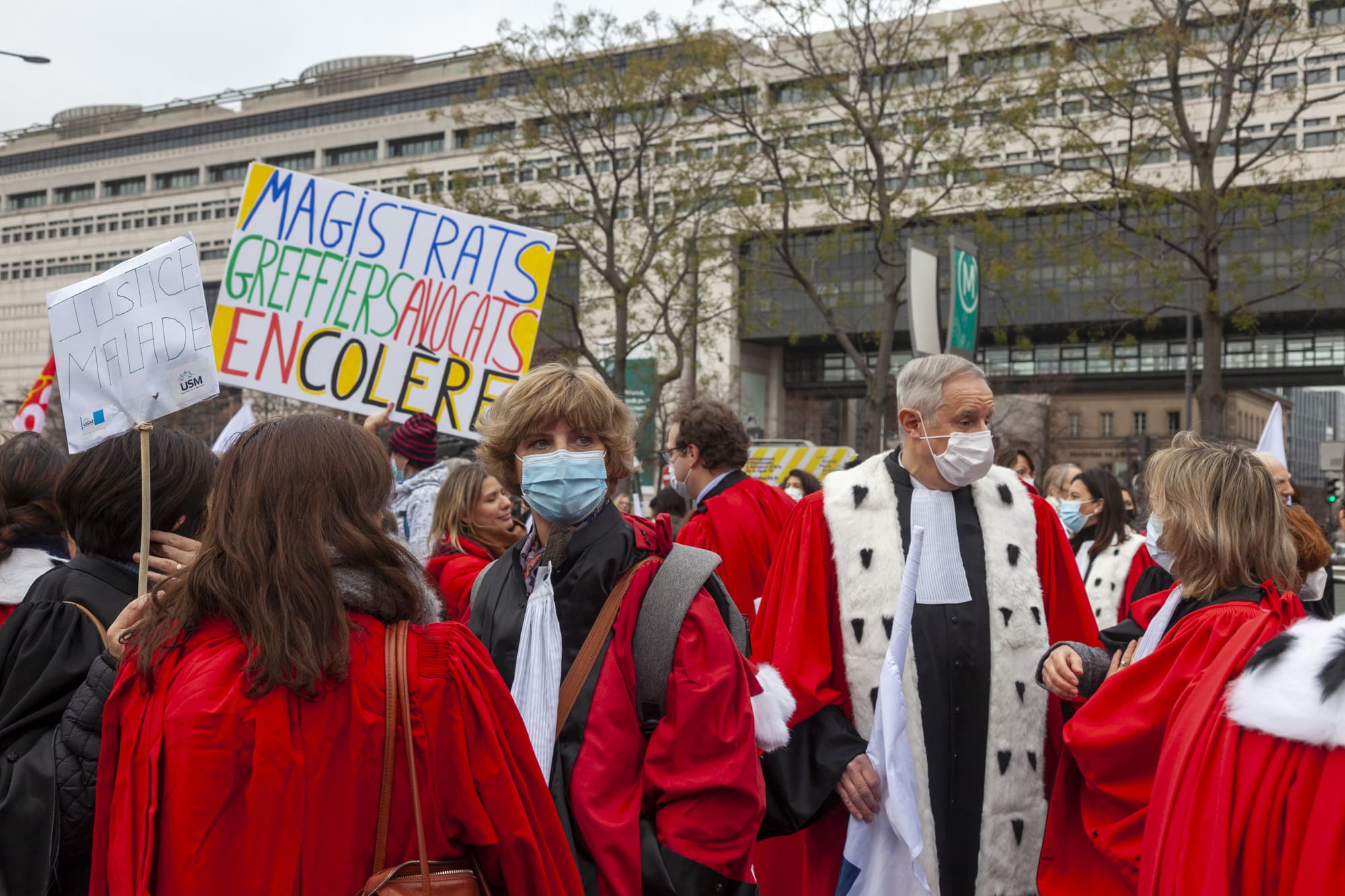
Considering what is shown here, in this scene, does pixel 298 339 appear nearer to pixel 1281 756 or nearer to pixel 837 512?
pixel 837 512

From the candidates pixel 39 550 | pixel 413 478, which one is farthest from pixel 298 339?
pixel 39 550

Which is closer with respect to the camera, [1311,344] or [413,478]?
[413,478]

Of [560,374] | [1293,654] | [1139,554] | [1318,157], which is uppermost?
[1318,157]

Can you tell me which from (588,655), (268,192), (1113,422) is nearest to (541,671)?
(588,655)

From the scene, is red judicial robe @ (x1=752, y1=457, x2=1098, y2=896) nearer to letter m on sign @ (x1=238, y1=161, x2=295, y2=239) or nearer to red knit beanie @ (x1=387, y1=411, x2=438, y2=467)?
red knit beanie @ (x1=387, y1=411, x2=438, y2=467)

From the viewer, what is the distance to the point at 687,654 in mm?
2664

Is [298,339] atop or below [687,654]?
atop

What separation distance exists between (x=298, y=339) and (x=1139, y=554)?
496cm

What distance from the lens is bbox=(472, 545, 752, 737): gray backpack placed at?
267 centimetres

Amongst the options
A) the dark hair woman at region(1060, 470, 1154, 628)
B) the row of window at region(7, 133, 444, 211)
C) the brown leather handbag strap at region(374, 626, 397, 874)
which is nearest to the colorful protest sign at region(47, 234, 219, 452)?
the brown leather handbag strap at region(374, 626, 397, 874)

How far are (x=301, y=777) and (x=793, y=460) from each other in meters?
→ 18.1

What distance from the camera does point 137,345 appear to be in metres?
3.04

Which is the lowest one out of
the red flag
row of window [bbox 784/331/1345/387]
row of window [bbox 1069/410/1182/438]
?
row of window [bbox 1069/410/1182/438]

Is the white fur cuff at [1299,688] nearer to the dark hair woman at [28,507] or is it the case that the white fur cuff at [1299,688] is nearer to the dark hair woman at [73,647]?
the dark hair woman at [73,647]
